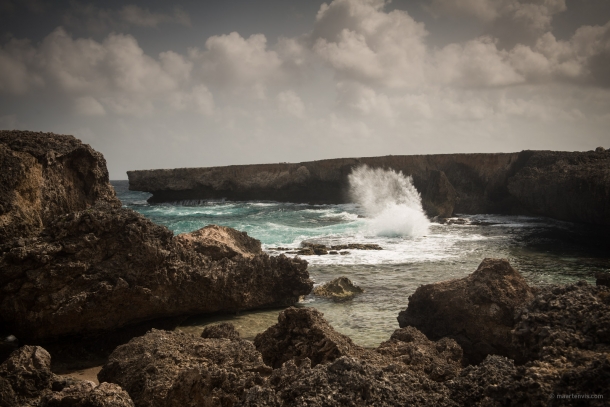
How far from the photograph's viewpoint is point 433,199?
23.1 m

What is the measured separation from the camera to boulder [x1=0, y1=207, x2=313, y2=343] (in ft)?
15.6

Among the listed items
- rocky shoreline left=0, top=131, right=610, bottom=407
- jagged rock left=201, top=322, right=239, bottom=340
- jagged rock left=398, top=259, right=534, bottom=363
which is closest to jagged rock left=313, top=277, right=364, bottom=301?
rocky shoreline left=0, top=131, right=610, bottom=407

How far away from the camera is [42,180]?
5.48 meters

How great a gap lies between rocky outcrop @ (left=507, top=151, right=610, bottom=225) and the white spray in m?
5.00

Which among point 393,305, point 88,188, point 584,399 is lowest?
point 393,305

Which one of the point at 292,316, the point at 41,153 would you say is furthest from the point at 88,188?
the point at 292,316

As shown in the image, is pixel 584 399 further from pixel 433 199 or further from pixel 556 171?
pixel 433 199

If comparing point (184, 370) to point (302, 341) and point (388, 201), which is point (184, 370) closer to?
point (302, 341)

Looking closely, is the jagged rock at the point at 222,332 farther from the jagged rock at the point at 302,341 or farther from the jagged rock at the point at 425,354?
the jagged rock at the point at 425,354

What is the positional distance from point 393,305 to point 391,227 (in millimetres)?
10873

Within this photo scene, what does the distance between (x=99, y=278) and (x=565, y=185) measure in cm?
1843

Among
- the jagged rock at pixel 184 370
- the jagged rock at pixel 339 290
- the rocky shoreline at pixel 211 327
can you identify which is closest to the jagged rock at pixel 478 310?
the rocky shoreline at pixel 211 327

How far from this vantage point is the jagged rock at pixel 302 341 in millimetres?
3754

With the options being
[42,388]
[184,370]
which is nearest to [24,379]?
[42,388]
